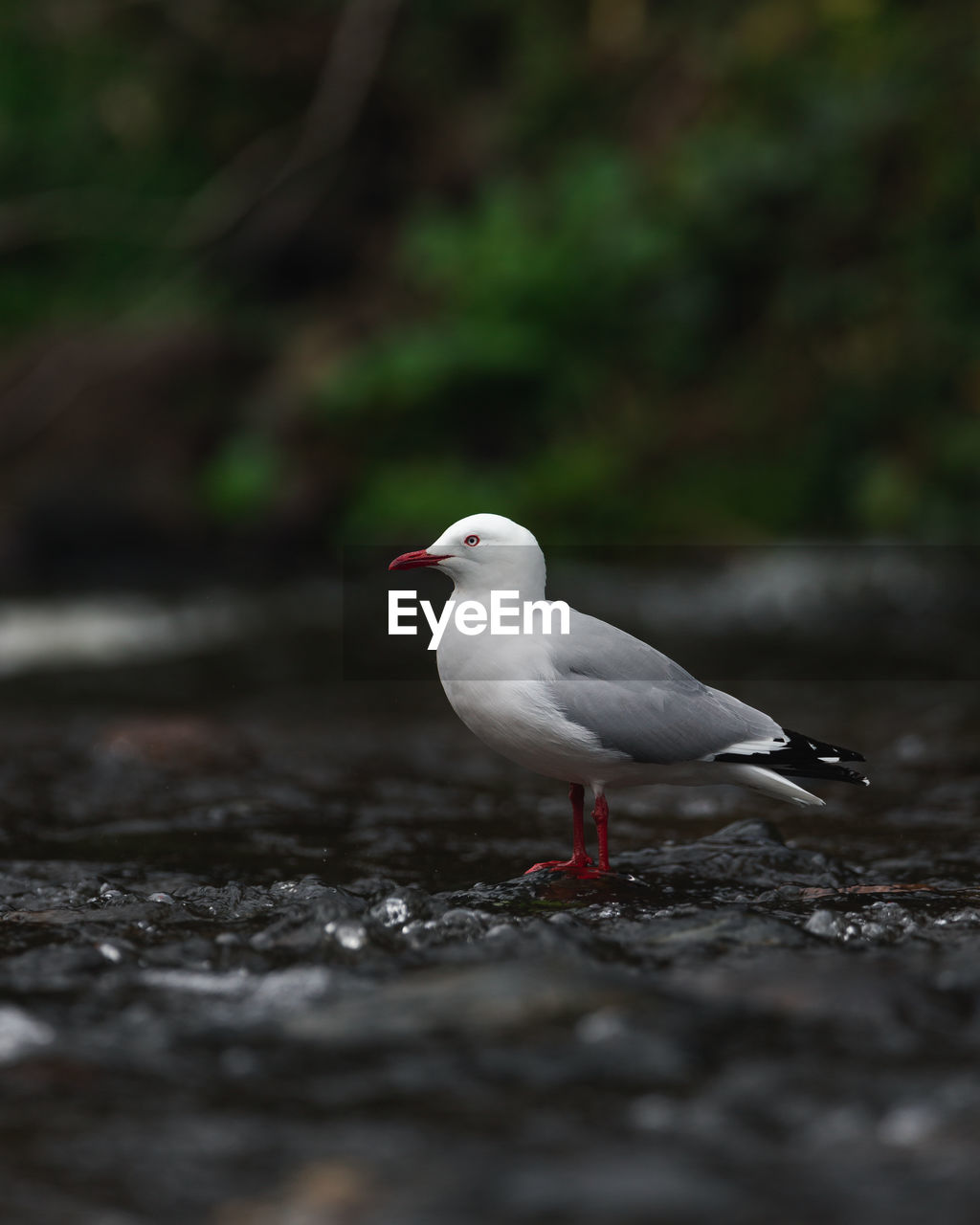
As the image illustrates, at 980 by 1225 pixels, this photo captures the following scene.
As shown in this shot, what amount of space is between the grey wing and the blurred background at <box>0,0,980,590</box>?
23.8 ft

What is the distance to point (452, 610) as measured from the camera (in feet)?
11.4

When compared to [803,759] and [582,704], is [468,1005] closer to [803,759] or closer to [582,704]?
[582,704]

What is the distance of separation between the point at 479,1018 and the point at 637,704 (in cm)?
120

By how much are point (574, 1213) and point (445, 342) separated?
1156 cm

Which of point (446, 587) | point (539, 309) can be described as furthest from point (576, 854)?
point (539, 309)

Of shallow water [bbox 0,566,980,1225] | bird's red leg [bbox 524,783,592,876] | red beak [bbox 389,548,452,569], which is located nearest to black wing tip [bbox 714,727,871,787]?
shallow water [bbox 0,566,980,1225]

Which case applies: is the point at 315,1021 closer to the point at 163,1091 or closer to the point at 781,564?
the point at 163,1091

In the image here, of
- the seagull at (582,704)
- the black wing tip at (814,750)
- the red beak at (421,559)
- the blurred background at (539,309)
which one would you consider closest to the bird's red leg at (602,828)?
the seagull at (582,704)

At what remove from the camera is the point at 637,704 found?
3430 mm

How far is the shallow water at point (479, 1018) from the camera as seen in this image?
1.87 m

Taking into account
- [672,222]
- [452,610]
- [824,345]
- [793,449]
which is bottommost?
[452,610]

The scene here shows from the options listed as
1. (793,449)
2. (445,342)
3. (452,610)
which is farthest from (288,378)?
(452,610)

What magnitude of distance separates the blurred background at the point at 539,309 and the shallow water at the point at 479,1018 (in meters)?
7.11

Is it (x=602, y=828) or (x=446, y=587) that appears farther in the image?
(x=446, y=587)
